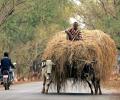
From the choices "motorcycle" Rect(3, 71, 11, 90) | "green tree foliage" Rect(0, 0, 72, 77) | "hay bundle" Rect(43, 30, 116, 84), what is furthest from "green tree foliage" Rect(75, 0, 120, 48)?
"hay bundle" Rect(43, 30, 116, 84)

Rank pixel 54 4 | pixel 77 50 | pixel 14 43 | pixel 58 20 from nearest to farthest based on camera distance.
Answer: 1. pixel 77 50
2. pixel 54 4
3. pixel 14 43
4. pixel 58 20

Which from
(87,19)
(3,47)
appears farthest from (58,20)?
(3,47)

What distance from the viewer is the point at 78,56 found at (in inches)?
792

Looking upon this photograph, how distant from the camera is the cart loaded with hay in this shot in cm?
2016

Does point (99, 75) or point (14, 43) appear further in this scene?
point (14, 43)

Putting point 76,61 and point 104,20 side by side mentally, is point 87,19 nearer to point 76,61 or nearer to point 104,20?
point 104,20

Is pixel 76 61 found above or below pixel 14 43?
below

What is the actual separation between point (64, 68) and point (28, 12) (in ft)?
92.1

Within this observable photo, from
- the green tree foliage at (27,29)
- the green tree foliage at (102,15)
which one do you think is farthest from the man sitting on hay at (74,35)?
the green tree foliage at (27,29)

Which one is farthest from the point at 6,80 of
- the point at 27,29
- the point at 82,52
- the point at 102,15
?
the point at 27,29

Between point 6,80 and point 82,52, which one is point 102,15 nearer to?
point 6,80

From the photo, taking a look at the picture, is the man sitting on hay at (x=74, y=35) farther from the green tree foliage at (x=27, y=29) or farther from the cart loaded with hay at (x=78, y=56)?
the green tree foliage at (x=27, y=29)

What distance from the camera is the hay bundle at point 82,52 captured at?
20141mm

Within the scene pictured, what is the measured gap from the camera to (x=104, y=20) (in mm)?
48188
